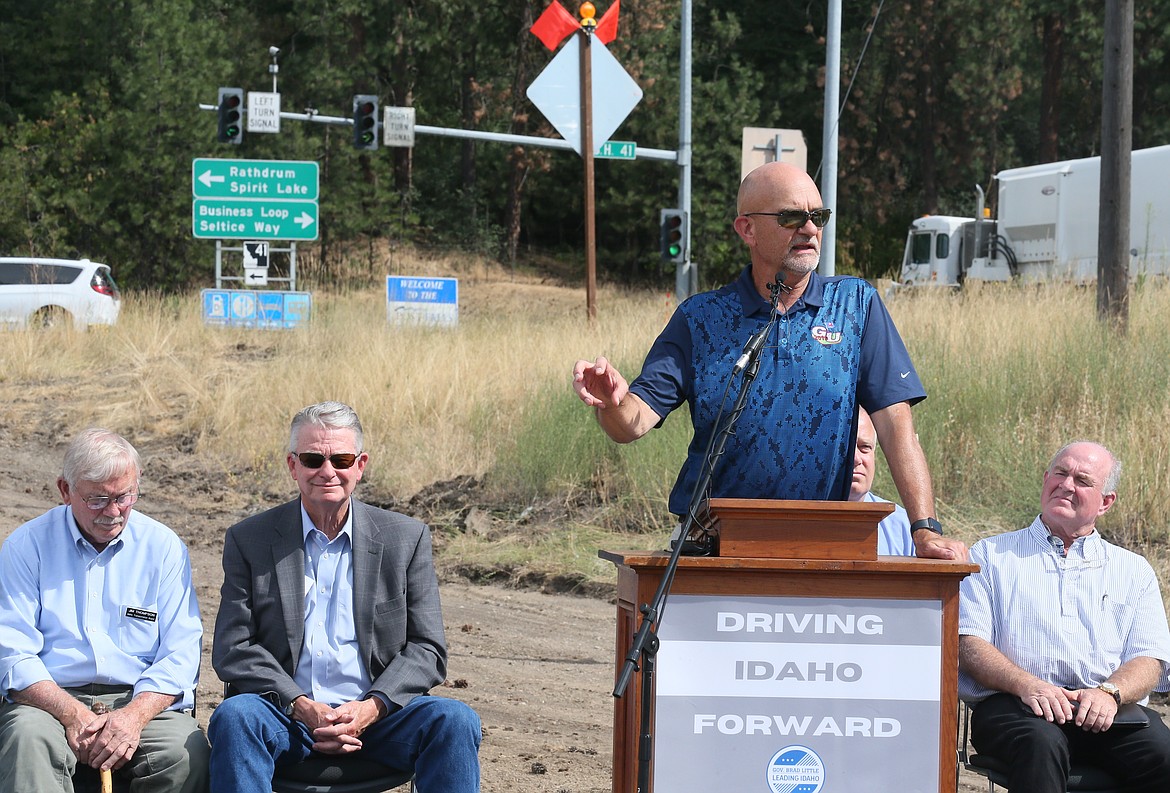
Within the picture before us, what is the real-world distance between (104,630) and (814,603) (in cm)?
239

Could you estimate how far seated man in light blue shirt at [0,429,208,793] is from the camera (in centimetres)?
446

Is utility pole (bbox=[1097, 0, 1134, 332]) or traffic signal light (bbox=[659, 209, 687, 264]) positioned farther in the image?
traffic signal light (bbox=[659, 209, 687, 264])

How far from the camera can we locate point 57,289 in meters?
25.4

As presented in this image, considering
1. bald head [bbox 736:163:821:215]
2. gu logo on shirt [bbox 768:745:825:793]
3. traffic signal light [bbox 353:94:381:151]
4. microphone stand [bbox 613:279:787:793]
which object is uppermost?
traffic signal light [bbox 353:94:381:151]

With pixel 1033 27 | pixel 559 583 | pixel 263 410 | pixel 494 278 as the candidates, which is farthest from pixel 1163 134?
pixel 559 583

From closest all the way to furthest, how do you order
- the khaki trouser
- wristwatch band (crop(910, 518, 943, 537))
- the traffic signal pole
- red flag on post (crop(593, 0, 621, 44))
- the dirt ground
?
1. wristwatch band (crop(910, 518, 943, 537))
2. the khaki trouser
3. the dirt ground
4. red flag on post (crop(593, 0, 621, 44))
5. the traffic signal pole

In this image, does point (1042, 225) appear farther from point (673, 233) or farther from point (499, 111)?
point (499, 111)

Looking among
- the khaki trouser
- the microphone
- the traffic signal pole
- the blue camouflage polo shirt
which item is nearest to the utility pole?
the blue camouflage polo shirt

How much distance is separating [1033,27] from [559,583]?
36414 mm

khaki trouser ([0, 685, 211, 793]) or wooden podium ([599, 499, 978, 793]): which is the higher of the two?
wooden podium ([599, 499, 978, 793])

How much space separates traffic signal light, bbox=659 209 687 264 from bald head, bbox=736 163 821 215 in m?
17.9

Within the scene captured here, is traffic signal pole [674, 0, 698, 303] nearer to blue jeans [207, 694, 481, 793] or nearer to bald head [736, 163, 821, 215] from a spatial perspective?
blue jeans [207, 694, 481, 793]

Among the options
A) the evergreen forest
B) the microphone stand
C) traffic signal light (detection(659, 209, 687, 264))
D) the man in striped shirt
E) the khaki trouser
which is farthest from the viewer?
the evergreen forest

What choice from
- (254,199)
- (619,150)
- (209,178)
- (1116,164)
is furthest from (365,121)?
(1116,164)
